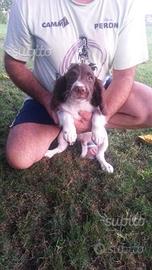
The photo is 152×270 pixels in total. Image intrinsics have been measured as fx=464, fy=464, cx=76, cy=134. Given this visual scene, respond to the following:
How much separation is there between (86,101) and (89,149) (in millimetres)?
793

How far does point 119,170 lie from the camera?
4543mm

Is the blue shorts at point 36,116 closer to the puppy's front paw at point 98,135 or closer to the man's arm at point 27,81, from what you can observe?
the man's arm at point 27,81

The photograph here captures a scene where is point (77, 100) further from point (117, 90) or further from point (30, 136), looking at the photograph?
point (30, 136)

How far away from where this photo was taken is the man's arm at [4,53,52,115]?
165 inches

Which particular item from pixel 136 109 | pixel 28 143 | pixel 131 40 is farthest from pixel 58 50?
pixel 136 109

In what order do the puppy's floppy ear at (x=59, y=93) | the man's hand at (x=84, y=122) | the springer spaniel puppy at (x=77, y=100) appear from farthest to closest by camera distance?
the man's hand at (x=84, y=122) → the puppy's floppy ear at (x=59, y=93) → the springer spaniel puppy at (x=77, y=100)

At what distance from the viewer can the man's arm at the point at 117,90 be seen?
4.16 metres

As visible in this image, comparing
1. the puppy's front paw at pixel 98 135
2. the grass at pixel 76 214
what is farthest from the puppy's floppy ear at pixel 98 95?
the grass at pixel 76 214

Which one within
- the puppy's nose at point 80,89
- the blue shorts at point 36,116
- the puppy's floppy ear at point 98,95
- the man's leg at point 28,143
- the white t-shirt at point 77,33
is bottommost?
the man's leg at point 28,143

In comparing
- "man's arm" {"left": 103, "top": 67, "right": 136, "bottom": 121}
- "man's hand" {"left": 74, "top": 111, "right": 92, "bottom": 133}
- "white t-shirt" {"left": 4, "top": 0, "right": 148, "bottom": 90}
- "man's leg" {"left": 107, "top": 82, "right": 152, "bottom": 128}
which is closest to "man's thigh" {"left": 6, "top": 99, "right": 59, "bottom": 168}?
"man's hand" {"left": 74, "top": 111, "right": 92, "bottom": 133}

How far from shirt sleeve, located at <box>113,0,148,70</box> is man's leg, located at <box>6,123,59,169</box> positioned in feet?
2.96

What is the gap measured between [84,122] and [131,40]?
0.85 metres

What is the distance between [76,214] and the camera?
3.91 metres

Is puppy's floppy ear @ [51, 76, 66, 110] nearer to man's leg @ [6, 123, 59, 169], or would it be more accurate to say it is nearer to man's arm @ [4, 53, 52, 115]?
man's arm @ [4, 53, 52, 115]
